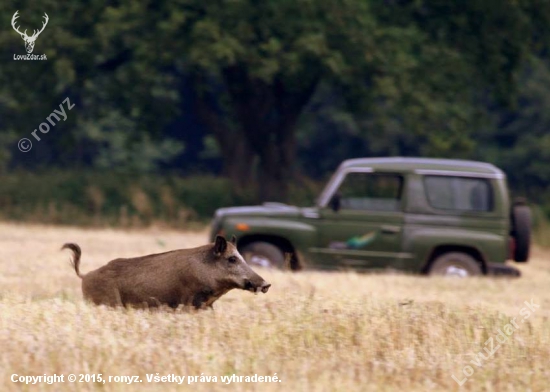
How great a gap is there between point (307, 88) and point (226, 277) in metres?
21.0

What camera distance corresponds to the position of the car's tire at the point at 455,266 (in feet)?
59.5

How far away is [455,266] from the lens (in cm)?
1820

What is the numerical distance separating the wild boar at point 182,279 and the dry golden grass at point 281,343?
10.1 inches

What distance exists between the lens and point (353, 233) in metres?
18.0

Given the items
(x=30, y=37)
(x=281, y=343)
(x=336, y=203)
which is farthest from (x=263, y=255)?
A: (x=30, y=37)

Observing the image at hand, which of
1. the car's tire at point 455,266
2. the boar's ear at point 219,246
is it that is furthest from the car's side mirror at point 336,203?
the boar's ear at point 219,246

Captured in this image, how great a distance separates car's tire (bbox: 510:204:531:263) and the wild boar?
9257 mm

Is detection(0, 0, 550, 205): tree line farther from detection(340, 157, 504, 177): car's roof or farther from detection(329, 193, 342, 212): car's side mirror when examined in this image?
detection(329, 193, 342, 212): car's side mirror

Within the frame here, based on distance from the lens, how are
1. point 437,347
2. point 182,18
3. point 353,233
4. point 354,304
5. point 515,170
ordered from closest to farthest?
1. point 437,347
2. point 354,304
3. point 353,233
4. point 182,18
5. point 515,170

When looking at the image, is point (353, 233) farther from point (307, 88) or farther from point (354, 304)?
point (307, 88)

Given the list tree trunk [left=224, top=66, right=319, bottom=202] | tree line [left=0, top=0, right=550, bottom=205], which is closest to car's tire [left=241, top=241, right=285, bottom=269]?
tree line [left=0, top=0, right=550, bottom=205]

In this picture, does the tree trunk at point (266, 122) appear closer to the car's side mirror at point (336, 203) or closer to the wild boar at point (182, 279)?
the car's side mirror at point (336, 203)

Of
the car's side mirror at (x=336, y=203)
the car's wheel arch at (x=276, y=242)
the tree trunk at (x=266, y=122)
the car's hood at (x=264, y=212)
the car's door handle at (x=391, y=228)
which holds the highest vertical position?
the tree trunk at (x=266, y=122)

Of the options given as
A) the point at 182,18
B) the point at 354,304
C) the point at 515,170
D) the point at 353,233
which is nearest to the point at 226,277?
the point at 354,304
